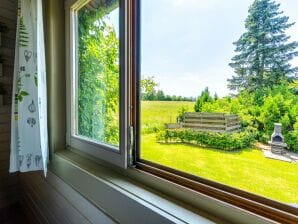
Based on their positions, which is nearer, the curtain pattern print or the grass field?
the grass field

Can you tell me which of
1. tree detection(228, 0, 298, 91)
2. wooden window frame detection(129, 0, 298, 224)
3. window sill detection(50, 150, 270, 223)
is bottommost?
window sill detection(50, 150, 270, 223)

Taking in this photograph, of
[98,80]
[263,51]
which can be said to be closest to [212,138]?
[263,51]

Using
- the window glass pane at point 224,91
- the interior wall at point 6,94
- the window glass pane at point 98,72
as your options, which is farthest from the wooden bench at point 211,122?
the interior wall at point 6,94

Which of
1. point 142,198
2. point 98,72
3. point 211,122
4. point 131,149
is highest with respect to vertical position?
point 98,72

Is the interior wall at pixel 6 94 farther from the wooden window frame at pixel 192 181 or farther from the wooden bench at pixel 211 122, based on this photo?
the wooden bench at pixel 211 122

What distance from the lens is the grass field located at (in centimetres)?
57

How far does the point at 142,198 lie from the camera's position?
2.65ft

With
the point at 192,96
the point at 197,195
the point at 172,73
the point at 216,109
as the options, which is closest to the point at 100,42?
the point at 172,73

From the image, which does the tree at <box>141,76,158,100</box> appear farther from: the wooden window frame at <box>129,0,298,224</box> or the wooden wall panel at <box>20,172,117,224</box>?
the wooden wall panel at <box>20,172,117,224</box>

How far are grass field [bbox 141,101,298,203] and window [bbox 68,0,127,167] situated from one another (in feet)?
0.46

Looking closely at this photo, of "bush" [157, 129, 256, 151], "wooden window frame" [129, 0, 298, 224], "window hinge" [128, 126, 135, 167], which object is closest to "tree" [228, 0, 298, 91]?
"bush" [157, 129, 256, 151]

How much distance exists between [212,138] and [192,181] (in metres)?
0.15

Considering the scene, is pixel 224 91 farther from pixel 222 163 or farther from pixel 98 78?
pixel 98 78

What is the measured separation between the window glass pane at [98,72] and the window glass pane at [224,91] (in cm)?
24
